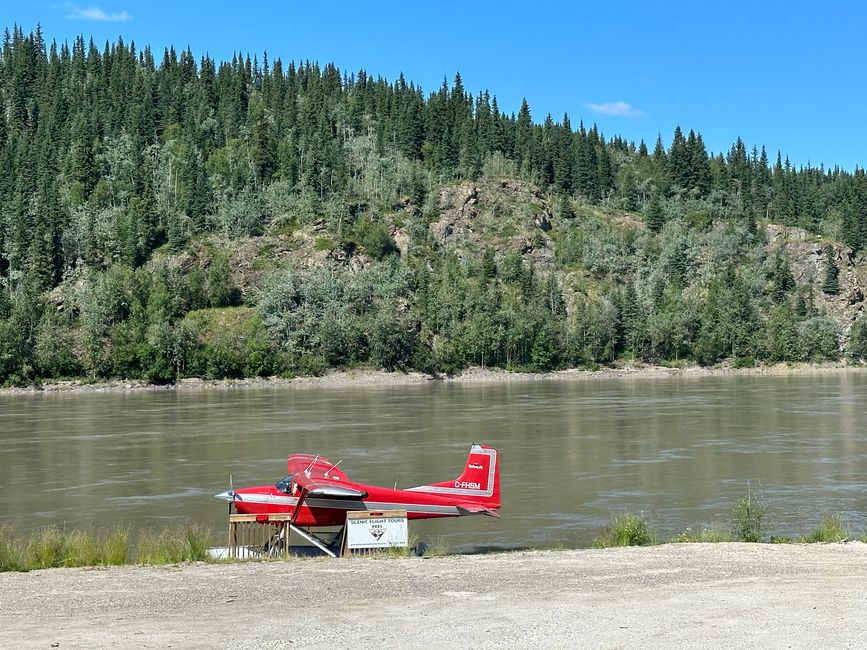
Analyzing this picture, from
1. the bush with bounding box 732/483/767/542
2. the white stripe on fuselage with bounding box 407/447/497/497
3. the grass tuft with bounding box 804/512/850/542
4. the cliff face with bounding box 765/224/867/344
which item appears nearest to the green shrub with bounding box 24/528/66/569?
the white stripe on fuselage with bounding box 407/447/497/497

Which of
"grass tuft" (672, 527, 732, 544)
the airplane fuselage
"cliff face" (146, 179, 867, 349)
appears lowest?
"grass tuft" (672, 527, 732, 544)

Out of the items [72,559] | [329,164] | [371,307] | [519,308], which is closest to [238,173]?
[329,164]

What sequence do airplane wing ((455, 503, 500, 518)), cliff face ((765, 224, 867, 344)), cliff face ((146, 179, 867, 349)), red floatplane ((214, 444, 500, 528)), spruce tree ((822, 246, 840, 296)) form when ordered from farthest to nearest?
1. spruce tree ((822, 246, 840, 296))
2. cliff face ((765, 224, 867, 344))
3. cliff face ((146, 179, 867, 349))
4. airplane wing ((455, 503, 500, 518))
5. red floatplane ((214, 444, 500, 528))

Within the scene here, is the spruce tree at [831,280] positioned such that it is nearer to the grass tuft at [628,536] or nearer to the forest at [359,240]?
the forest at [359,240]

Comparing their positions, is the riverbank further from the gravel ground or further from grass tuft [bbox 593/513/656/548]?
the gravel ground

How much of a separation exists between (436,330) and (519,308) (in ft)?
46.8

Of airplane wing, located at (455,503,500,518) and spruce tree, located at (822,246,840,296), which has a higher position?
spruce tree, located at (822,246,840,296)

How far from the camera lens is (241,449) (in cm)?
4112

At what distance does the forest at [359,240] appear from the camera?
388 ft

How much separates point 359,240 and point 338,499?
4962 inches

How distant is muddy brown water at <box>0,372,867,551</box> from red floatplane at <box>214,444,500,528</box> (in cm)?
100

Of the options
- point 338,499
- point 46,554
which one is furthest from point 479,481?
point 46,554

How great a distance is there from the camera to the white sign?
18.5 meters

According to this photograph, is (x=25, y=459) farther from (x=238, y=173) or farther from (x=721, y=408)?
(x=238, y=173)
